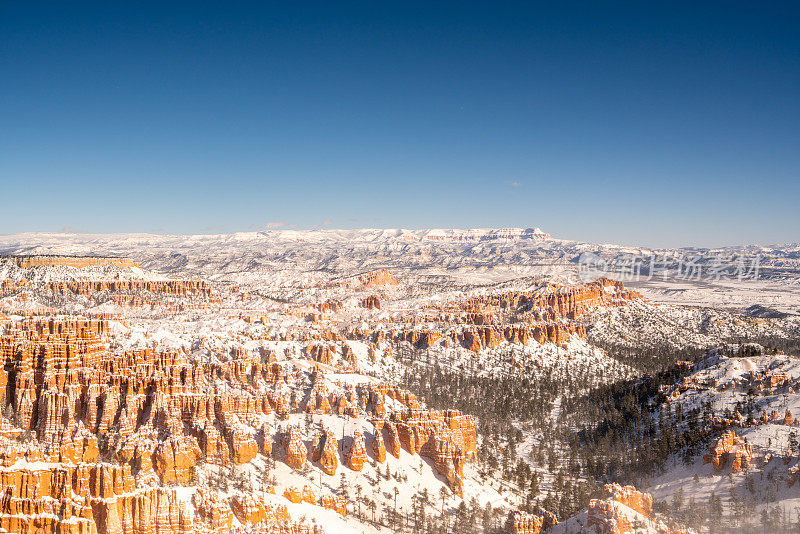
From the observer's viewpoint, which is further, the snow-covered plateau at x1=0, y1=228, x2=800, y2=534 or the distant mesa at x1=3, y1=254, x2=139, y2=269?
the distant mesa at x1=3, y1=254, x2=139, y2=269

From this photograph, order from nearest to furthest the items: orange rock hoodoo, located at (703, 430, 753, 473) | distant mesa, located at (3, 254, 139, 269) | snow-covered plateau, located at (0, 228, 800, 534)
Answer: snow-covered plateau, located at (0, 228, 800, 534) → orange rock hoodoo, located at (703, 430, 753, 473) → distant mesa, located at (3, 254, 139, 269)

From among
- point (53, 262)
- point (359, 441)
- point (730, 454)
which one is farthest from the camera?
point (53, 262)

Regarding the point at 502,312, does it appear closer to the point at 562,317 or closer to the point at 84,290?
the point at 562,317

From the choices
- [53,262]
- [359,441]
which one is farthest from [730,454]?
[53,262]

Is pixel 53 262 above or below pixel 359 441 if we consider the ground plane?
above

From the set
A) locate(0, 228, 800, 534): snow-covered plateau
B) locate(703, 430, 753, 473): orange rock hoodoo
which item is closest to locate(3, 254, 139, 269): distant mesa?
locate(0, 228, 800, 534): snow-covered plateau

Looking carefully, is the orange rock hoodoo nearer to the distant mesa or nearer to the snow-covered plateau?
the snow-covered plateau

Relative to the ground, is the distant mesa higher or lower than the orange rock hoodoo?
higher

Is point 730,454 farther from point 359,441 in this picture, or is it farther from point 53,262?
point 53,262

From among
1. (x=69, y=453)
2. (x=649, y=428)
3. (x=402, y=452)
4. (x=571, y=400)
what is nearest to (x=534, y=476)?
(x=402, y=452)

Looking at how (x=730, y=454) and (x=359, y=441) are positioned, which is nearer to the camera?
(x=359, y=441)


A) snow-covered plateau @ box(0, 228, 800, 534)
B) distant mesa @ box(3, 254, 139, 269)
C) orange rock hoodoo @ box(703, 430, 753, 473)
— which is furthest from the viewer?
distant mesa @ box(3, 254, 139, 269)
